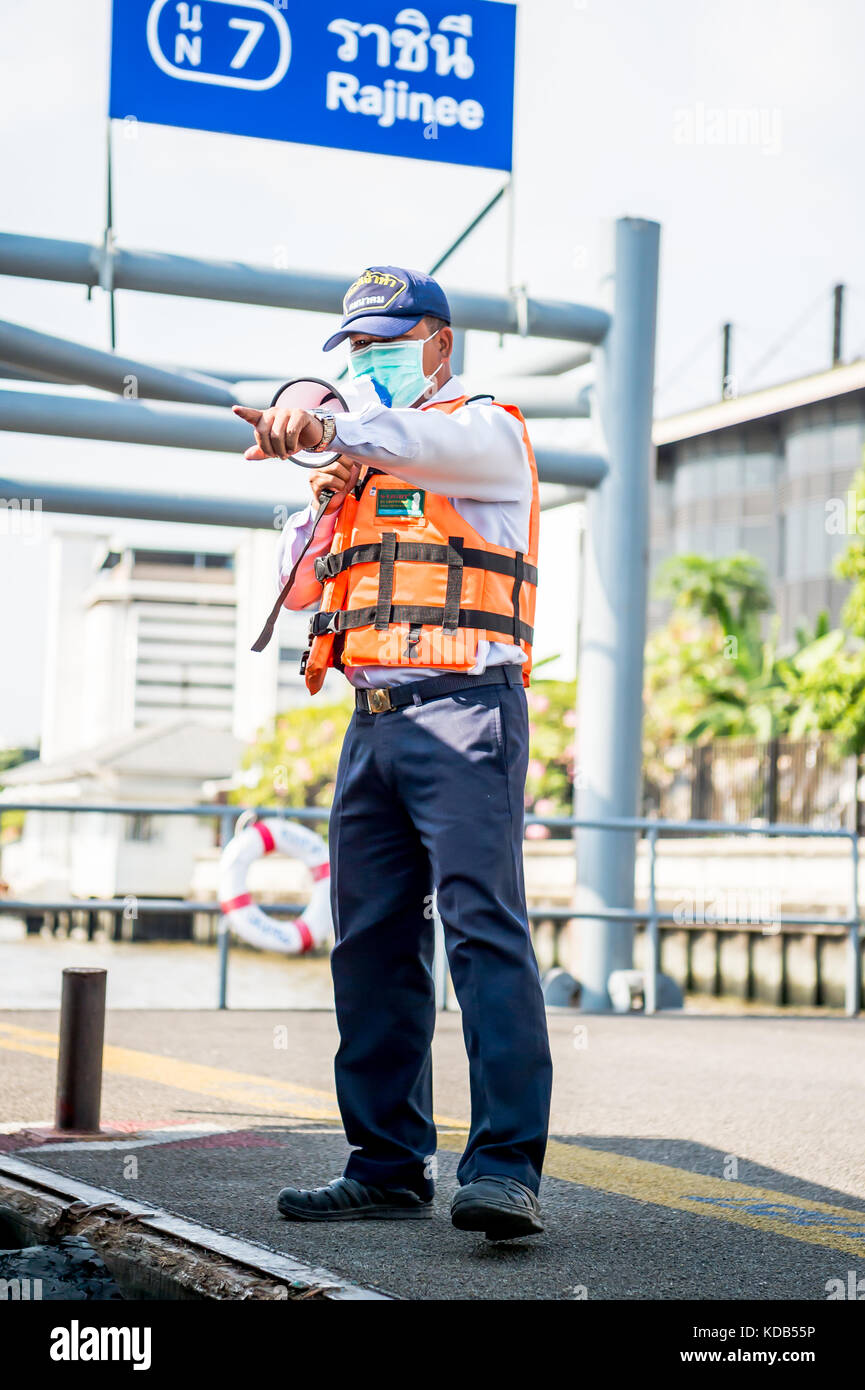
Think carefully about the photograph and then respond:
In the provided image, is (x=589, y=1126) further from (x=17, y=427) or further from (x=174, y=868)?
(x=174, y=868)

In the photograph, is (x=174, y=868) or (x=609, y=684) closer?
(x=609, y=684)

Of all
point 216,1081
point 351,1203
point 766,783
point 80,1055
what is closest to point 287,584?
point 351,1203

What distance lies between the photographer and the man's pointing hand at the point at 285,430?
Answer: 283 centimetres

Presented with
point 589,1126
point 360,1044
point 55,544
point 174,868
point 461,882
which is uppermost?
point 55,544

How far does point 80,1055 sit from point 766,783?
2366cm

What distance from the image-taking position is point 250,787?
49062 mm

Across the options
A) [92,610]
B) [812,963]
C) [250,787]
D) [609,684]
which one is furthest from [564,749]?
[92,610]

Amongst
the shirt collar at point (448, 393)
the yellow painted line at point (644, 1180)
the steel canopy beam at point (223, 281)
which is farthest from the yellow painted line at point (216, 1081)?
the steel canopy beam at point (223, 281)

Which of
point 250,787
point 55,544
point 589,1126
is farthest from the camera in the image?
point 55,544

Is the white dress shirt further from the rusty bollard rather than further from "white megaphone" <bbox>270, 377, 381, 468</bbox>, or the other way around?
the rusty bollard

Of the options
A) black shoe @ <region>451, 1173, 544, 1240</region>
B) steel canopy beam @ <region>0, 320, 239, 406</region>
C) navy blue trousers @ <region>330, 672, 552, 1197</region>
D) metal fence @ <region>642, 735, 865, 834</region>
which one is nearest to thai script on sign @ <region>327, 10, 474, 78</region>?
steel canopy beam @ <region>0, 320, 239, 406</region>

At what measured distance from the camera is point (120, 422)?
8.05 meters

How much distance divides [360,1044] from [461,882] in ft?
1.47

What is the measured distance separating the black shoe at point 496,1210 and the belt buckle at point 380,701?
923 millimetres
